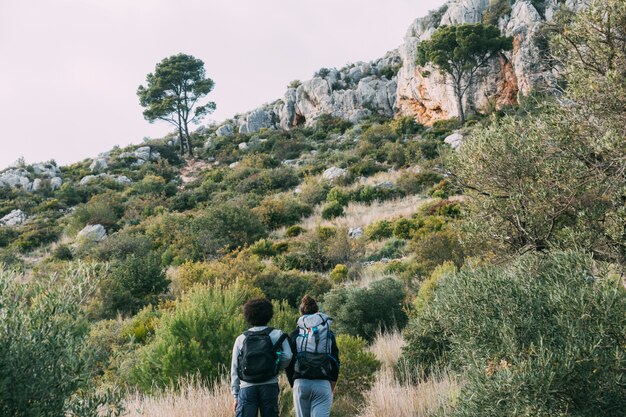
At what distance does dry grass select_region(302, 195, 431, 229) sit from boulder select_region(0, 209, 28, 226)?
70.0ft

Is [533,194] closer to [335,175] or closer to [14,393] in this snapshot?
[14,393]

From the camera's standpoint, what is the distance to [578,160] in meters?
7.24

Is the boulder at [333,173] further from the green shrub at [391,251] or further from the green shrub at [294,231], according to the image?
the green shrub at [391,251]

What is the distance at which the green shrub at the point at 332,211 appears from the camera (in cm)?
2443

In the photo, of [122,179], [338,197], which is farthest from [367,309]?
[122,179]

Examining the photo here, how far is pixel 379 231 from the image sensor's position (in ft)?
66.6

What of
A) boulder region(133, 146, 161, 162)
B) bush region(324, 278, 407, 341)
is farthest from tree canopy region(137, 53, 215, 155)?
bush region(324, 278, 407, 341)

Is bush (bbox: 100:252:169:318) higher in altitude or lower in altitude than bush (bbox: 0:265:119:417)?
lower

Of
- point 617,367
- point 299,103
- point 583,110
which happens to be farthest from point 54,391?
point 299,103

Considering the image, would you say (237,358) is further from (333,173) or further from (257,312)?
(333,173)

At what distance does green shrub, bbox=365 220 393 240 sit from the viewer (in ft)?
66.0

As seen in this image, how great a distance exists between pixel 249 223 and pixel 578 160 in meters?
15.6

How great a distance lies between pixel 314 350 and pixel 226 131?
55285mm

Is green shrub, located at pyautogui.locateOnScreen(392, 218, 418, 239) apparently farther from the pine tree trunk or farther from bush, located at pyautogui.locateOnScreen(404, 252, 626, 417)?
the pine tree trunk
